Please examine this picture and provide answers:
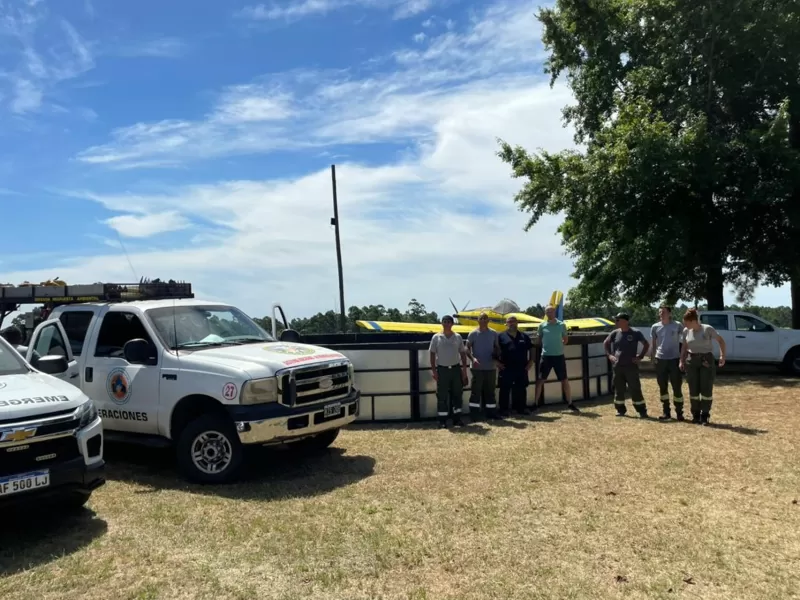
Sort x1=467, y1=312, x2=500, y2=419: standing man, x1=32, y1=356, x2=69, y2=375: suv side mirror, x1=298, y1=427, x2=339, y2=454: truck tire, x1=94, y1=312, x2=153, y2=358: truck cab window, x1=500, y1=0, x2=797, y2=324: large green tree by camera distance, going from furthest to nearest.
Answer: x1=500, y1=0, x2=797, y2=324: large green tree, x1=467, y1=312, x2=500, y2=419: standing man, x1=298, y1=427, x2=339, y2=454: truck tire, x1=94, y1=312, x2=153, y2=358: truck cab window, x1=32, y1=356, x2=69, y2=375: suv side mirror

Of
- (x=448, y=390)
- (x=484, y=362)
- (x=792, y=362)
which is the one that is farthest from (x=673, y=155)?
(x=448, y=390)

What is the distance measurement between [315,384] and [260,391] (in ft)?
2.22

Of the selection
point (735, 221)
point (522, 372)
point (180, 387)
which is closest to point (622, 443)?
point (522, 372)

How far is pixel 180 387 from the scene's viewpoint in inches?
280

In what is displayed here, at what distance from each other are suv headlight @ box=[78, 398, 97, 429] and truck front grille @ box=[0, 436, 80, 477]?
7.0 inches

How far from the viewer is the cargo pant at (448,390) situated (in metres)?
10.2

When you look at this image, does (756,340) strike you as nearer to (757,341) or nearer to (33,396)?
(757,341)

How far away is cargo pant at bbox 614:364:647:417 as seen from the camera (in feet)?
35.2

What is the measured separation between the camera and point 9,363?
6.14 meters

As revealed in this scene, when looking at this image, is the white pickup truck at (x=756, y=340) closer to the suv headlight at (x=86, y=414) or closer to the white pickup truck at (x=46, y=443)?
the suv headlight at (x=86, y=414)

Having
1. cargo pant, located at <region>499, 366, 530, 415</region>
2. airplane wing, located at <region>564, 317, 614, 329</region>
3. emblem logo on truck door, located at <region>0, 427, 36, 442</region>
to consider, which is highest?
airplane wing, located at <region>564, 317, 614, 329</region>

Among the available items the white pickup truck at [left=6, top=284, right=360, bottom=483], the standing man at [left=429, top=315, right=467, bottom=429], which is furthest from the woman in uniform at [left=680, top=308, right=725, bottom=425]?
→ the white pickup truck at [left=6, top=284, right=360, bottom=483]

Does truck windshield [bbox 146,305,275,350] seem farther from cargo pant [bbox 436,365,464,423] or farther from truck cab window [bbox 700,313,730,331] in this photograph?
→ truck cab window [bbox 700,313,730,331]

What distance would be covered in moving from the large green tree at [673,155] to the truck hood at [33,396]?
56.9 ft
